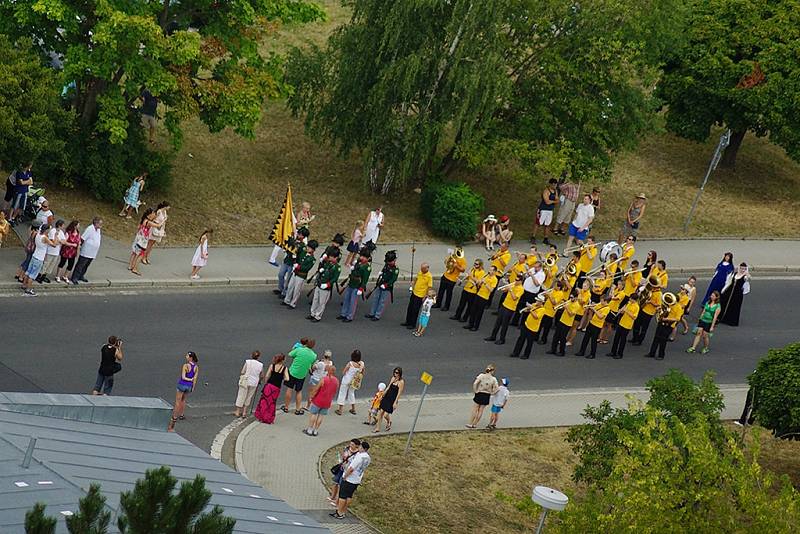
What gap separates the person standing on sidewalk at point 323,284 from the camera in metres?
28.6

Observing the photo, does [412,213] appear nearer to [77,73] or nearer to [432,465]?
[77,73]

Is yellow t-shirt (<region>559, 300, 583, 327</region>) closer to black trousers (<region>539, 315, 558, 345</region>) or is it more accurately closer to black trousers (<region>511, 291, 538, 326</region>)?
black trousers (<region>539, 315, 558, 345</region>)

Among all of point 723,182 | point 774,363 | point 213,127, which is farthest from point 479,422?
point 723,182

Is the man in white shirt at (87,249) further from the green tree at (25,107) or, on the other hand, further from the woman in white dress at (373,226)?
the woman in white dress at (373,226)

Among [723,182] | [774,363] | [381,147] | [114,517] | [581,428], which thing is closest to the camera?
[114,517]

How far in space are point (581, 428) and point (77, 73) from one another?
1449cm

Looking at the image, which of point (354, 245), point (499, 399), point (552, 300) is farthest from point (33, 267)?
point (552, 300)

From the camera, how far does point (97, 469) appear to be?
15.8 m

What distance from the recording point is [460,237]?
35656 mm

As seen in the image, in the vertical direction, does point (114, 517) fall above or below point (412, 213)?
below

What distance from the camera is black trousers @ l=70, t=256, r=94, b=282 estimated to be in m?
28.2

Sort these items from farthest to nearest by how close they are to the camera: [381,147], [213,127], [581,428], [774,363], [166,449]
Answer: [381,147] → [213,127] → [774,363] → [581,428] → [166,449]

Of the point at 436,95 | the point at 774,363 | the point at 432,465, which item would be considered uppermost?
the point at 436,95

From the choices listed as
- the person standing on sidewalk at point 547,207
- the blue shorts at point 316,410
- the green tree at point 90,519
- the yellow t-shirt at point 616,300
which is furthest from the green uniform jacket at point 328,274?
the green tree at point 90,519
